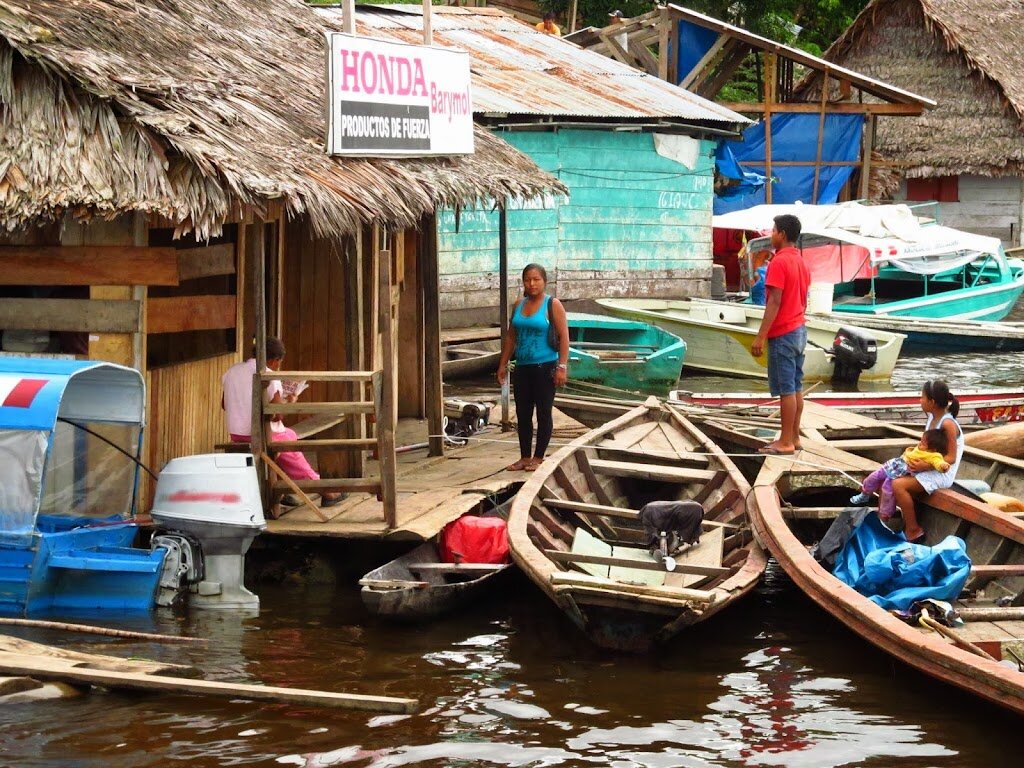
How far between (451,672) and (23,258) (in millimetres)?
3568

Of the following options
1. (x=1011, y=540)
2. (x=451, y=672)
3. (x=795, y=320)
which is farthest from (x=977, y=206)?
(x=451, y=672)

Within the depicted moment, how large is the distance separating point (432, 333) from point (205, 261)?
→ 2810 millimetres

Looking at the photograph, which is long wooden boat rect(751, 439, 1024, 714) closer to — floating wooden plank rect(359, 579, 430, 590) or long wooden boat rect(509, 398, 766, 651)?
long wooden boat rect(509, 398, 766, 651)

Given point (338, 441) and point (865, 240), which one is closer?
point (338, 441)

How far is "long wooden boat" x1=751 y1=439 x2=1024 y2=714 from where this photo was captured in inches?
266

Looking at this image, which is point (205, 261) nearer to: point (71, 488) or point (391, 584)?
point (71, 488)

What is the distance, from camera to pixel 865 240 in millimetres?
22203

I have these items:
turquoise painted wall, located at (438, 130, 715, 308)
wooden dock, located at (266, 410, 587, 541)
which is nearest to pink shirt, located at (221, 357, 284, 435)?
wooden dock, located at (266, 410, 587, 541)

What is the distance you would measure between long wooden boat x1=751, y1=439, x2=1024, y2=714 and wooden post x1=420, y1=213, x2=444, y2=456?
2668 millimetres

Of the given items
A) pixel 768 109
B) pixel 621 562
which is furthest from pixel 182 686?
pixel 768 109

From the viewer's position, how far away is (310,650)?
26.5 feet

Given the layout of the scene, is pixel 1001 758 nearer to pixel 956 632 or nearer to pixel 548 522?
pixel 956 632

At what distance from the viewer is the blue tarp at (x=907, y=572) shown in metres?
7.90

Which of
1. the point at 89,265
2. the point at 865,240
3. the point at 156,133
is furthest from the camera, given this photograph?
the point at 865,240
